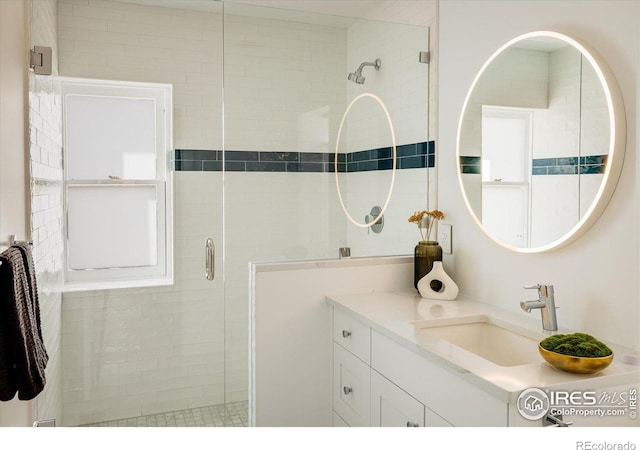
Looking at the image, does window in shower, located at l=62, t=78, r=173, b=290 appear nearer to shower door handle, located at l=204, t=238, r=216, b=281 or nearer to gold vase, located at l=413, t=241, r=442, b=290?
shower door handle, located at l=204, t=238, r=216, b=281

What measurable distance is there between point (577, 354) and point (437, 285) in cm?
105

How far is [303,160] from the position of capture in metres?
2.48

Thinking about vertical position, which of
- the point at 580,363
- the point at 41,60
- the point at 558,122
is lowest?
the point at 580,363

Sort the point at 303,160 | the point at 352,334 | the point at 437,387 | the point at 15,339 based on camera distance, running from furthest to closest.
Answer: the point at 303,160 → the point at 352,334 → the point at 437,387 → the point at 15,339

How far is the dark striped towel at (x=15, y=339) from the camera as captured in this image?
50.3 inches

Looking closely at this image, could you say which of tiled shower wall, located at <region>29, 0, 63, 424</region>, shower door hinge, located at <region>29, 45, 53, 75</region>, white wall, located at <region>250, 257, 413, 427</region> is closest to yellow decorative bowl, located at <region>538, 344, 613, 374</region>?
white wall, located at <region>250, 257, 413, 427</region>

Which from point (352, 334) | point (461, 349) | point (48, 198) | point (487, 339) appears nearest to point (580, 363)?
point (461, 349)

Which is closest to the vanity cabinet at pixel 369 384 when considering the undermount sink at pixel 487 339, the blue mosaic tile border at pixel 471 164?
the undermount sink at pixel 487 339

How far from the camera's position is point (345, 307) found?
2227 millimetres

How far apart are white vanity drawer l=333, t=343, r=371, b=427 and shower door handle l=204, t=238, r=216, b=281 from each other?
29.4 inches

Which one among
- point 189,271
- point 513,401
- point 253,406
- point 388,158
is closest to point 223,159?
point 189,271

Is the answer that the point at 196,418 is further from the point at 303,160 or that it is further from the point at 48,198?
the point at 303,160

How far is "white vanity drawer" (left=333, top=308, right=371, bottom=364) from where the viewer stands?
2070mm

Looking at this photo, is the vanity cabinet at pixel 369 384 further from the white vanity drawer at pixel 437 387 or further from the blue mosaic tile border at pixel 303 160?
the blue mosaic tile border at pixel 303 160
